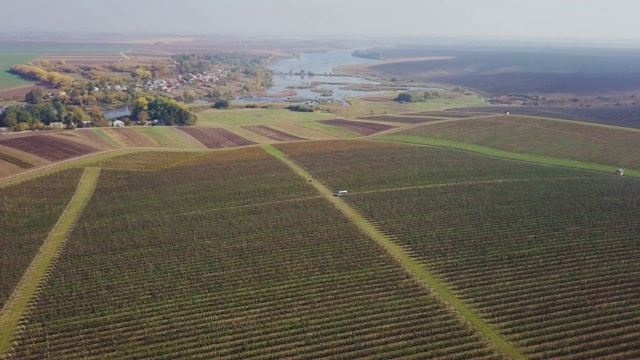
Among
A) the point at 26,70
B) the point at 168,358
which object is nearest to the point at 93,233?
the point at 168,358

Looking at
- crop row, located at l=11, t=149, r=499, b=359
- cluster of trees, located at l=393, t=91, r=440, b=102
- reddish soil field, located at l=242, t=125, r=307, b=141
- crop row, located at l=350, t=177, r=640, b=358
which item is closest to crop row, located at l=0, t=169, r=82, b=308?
crop row, located at l=11, t=149, r=499, b=359

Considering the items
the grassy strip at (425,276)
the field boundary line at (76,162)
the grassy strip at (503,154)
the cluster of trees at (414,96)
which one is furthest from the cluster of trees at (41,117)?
the cluster of trees at (414,96)

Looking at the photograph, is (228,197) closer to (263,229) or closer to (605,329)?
(263,229)

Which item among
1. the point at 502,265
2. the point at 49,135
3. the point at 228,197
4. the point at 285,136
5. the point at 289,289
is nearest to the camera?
the point at 289,289

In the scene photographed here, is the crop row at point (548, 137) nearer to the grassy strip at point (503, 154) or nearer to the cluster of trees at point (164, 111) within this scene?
the grassy strip at point (503, 154)

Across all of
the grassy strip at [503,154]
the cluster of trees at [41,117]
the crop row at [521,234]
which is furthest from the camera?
the cluster of trees at [41,117]

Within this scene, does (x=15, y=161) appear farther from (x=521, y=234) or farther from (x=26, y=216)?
(x=521, y=234)

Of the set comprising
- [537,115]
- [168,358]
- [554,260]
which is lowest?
[168,358]
